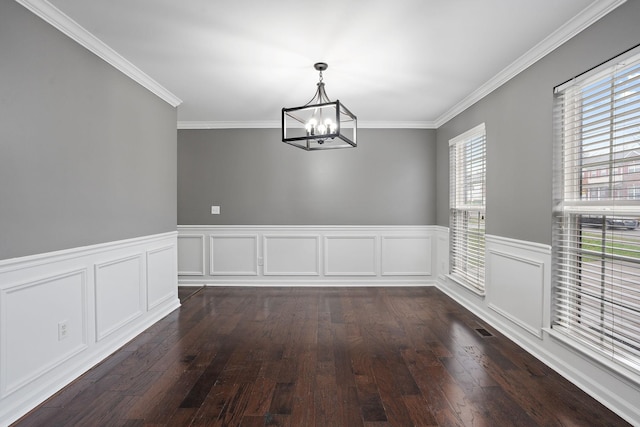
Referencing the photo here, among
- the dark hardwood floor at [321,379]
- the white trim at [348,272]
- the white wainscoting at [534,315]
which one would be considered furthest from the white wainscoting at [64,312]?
the white wainscoting at [534,315]

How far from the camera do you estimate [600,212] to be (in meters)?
2.30

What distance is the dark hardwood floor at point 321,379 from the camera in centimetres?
204

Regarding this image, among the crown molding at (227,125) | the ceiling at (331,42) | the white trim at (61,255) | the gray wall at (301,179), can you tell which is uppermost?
the ceiling at (331,42)

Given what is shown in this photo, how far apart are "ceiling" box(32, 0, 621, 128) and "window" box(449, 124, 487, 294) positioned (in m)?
0.63

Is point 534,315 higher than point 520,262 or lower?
lower

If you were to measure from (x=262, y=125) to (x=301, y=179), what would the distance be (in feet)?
3.37

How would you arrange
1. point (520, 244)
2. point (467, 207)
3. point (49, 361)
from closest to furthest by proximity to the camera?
point (49, 361) → point (520, 244) → point (467, 207)

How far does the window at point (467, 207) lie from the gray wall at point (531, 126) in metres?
0.27

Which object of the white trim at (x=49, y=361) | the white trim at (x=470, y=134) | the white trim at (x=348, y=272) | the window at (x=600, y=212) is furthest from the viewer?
the white trim at (x=348, y=272)

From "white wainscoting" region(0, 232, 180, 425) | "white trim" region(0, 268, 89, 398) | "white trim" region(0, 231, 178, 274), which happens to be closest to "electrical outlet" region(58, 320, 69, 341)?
"white wainscoting" region(0, 232, 180, 425)

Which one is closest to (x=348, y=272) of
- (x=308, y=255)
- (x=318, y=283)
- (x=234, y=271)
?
(x=318, y=283)

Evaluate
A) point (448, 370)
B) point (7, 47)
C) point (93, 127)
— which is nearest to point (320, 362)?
point (448, 370)

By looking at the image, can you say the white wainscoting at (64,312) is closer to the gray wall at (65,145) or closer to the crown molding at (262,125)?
the gray wall at (65,145)

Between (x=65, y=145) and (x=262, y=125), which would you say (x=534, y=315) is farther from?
(x=262, y=125)
